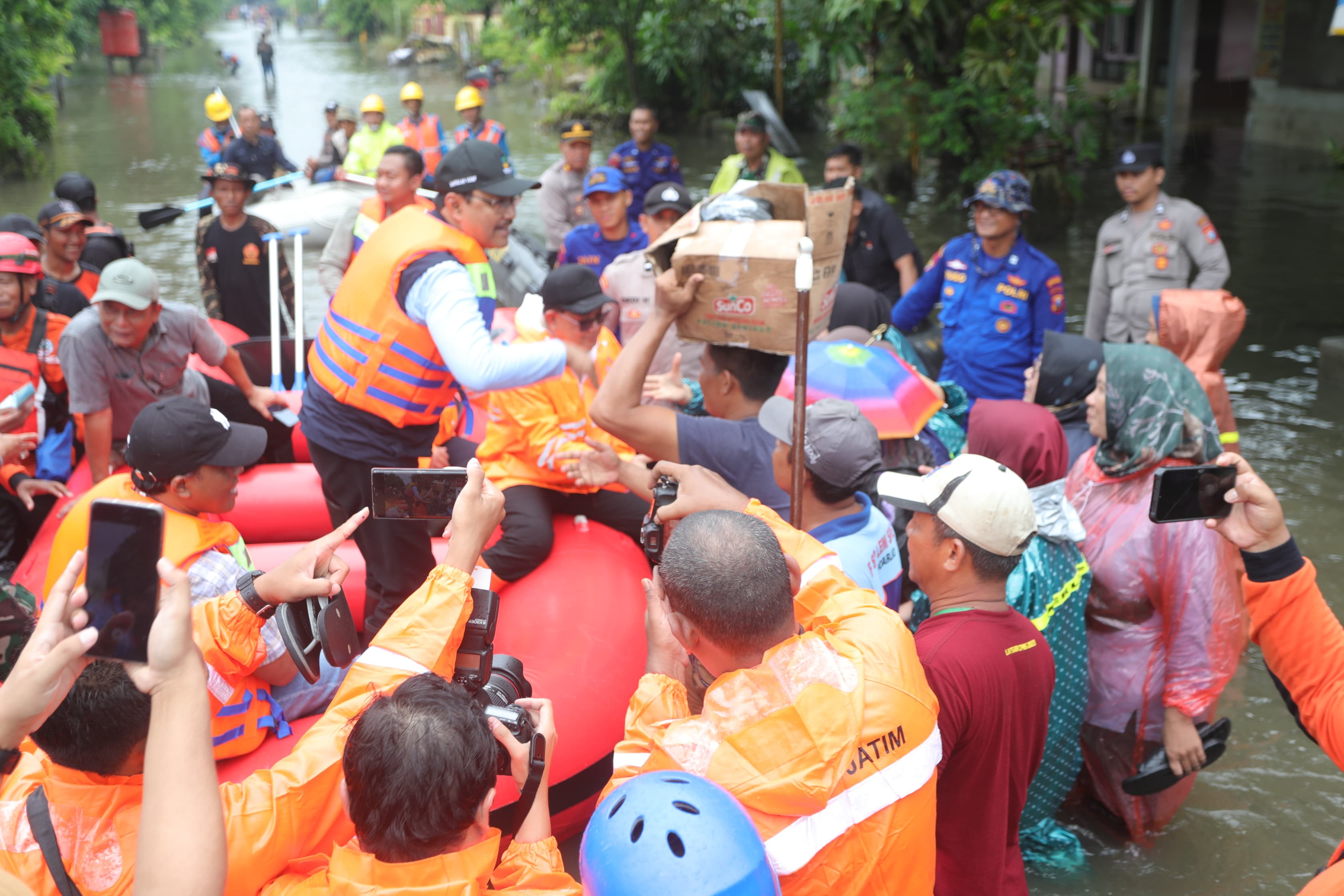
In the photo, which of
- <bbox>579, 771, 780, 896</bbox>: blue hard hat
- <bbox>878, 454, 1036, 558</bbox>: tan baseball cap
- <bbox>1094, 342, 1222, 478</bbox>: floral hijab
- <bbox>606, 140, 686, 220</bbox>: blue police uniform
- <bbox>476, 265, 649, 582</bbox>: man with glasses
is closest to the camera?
<bbox>579, 771, 780, 896</bbox>: blue hard hat

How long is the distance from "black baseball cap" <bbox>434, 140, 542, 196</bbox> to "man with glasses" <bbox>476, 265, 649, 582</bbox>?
461 millimetres

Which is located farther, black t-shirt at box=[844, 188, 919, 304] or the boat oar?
the boat oar

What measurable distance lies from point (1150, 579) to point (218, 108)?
11.5 m

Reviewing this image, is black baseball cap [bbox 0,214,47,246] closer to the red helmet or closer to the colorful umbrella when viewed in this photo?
the red helmet

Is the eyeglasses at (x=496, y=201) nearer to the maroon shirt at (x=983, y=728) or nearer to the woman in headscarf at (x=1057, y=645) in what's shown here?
the woman in headscarf at (x=1057, y=645)

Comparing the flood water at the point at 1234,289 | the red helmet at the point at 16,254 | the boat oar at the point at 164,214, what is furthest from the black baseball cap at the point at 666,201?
the flood water at the point at 1234,289

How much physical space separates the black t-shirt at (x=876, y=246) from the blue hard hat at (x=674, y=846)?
189 inches

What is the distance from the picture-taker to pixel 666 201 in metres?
5.47

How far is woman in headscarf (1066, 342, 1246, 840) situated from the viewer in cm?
263

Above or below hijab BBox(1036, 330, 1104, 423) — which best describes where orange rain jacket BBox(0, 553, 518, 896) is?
below

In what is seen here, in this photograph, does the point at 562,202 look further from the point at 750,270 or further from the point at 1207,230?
the point at 750,270

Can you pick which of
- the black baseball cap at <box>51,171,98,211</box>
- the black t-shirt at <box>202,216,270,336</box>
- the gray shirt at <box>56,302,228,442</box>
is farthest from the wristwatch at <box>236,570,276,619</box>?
the black baseball cap at <box>51,171,98,211</box>

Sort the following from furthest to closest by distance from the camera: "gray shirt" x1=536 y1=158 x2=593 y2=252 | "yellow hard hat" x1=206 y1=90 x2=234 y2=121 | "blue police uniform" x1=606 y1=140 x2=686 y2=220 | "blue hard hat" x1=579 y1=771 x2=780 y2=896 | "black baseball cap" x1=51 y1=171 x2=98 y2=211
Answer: "yellow hard hat" x1=206 y1=90 x2=234 y2=121
"blue police uniform" x1=606 y1=140 x2=686 y2=220
"gray shirt" x1=536 y1=158 x2=593 y2=252
"black baseball cap" x1=51 y1=171 x2=98 y2=211
"blue hard hat" x1=579 y1=771 x2=780 y2=896

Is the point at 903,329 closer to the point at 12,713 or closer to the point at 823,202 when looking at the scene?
the point at 823,202
